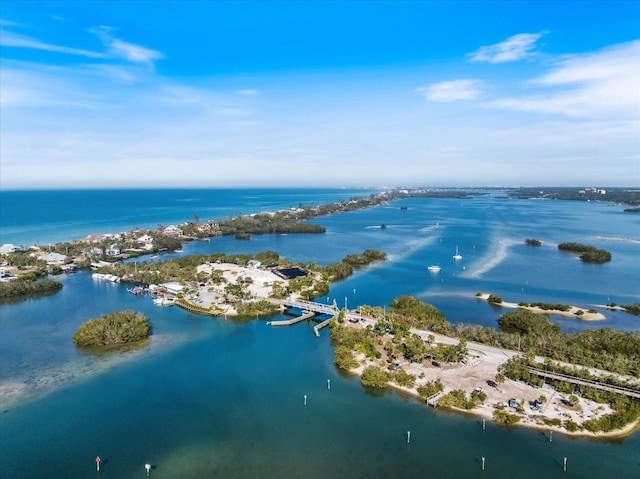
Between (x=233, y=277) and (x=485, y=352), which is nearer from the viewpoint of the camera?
(x=485, y=352)

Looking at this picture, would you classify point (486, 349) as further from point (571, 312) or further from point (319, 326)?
point (571, 312)

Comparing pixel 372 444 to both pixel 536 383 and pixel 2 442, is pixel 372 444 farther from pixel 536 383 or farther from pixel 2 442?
pixel 2 442

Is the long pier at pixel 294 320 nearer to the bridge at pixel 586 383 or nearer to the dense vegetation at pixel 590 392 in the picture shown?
the dense vegetation at pixel 590 392

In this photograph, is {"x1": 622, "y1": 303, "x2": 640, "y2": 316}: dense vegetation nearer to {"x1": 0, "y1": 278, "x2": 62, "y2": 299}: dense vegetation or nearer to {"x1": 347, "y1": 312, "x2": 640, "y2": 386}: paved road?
{"x1": 347, "y1": 312, "x2": 640, "y2": 386}: paved road

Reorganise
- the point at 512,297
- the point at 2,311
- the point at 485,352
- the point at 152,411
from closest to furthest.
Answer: the point at 152,411, the point at 485,352, the point at 2,311, the point at 512,297

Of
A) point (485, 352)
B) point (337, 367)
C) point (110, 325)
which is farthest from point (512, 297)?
point (110, 325)

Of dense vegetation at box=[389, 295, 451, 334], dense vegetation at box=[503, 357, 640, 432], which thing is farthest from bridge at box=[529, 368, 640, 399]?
dense vegetation at box=[389, 295, 451, 334]
